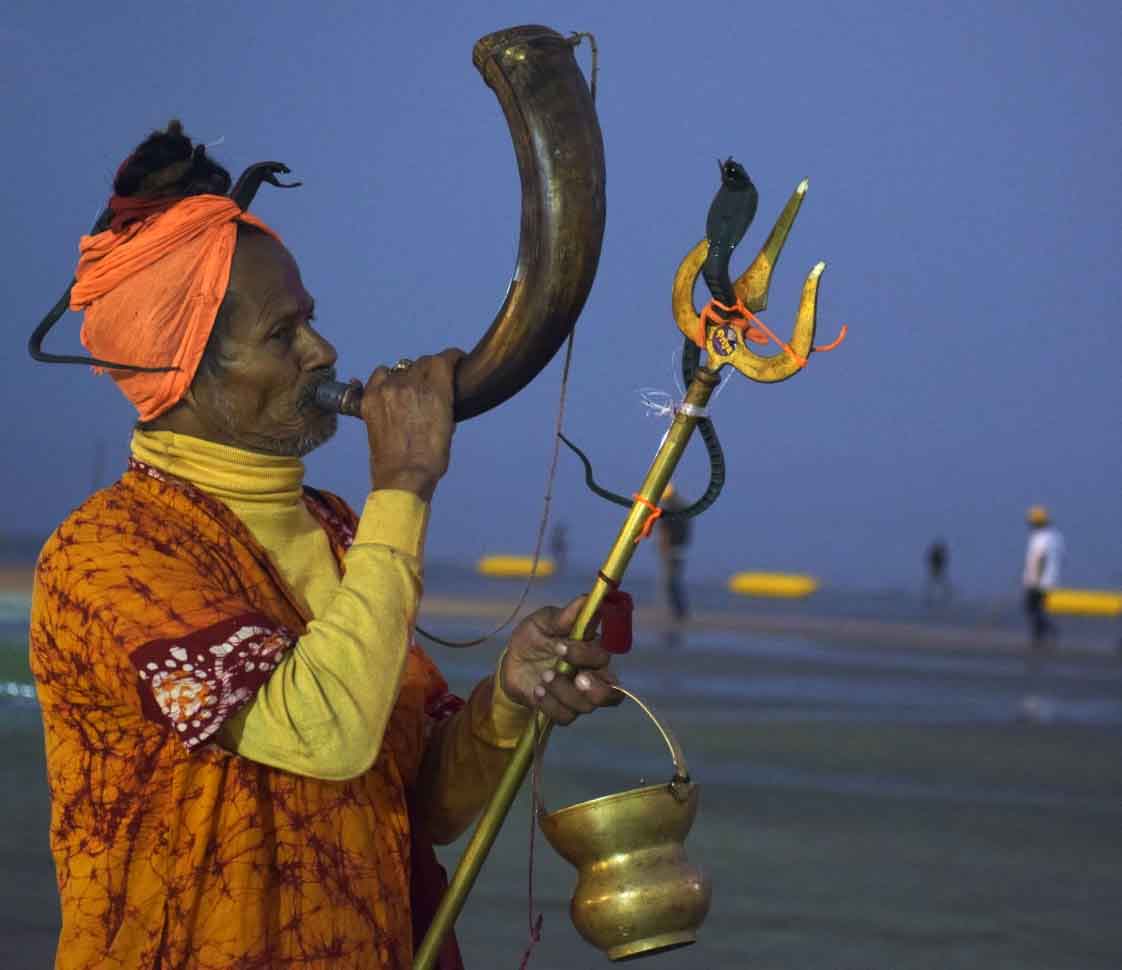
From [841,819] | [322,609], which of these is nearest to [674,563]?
[841,819]

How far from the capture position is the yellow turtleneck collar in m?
2.96

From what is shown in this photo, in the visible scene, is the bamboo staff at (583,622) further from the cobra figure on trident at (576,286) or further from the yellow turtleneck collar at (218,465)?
the yellow turtleneck collar at (218,465)

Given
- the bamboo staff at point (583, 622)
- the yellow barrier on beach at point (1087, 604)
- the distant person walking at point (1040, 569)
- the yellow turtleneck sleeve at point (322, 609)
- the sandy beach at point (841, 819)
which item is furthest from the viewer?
the yellow barrier on beach at point (1087, 604)

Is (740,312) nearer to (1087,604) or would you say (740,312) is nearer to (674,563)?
(674,563)

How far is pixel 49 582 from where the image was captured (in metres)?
2.76

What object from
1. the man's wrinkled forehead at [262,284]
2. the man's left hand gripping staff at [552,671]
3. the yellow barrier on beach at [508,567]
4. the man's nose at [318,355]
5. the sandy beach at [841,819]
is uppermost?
the man's wrinkled forehead at [262,284]

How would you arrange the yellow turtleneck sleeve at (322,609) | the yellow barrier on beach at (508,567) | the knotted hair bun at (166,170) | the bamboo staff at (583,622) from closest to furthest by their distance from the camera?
the yellow turtleneck sleeve at (322,609) → the bamboo staff at (583,622) → the knotted hair bun at (166,170) → the yellow barrier on beach at (508,567)

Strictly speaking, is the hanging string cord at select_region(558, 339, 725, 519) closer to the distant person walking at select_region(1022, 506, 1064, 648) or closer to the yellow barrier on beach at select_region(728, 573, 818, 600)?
the distant person walking at select_region(1022, 506, 1064, 648)

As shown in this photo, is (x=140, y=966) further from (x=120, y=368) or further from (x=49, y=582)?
(x=120, y=368)

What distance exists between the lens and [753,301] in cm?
270

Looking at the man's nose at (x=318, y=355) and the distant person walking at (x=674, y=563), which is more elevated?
the man's nose at (x=318, y=355)

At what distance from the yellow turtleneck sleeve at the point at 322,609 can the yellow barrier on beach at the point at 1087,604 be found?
1192 inches

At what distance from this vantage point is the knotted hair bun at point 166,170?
9.78ft

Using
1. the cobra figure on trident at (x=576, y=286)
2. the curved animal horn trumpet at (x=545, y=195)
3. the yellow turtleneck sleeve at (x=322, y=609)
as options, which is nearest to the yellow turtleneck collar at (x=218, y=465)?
the yellow turtleneck sleeve at (x=322, y=609)
